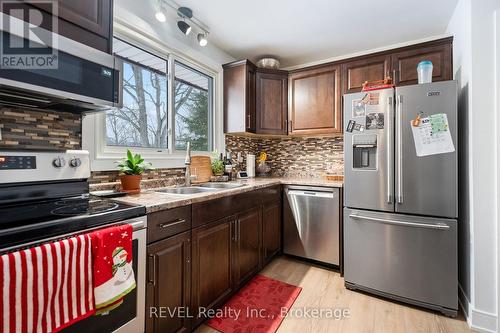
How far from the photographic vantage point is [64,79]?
3.40ft

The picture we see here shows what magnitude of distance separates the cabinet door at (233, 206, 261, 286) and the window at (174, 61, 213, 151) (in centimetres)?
98

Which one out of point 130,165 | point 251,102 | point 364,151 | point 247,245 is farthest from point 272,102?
point 130,165

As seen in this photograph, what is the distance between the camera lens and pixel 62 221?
0.86 metres

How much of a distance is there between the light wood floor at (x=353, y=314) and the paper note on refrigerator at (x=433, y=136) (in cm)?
120

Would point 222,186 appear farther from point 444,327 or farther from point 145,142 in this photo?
point 444,327

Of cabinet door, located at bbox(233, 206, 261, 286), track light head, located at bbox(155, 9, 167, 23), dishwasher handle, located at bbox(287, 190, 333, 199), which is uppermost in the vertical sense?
track light head, located at bbox(155, 9, 167, 23)

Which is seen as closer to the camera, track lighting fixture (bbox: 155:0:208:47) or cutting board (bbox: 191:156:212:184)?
track lighting fixture (bbox: 155:0:208:47)

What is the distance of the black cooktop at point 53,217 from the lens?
76 centimetres

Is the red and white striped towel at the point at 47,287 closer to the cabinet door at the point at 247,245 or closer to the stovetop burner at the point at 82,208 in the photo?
the stovetop burner at the point at 82,208

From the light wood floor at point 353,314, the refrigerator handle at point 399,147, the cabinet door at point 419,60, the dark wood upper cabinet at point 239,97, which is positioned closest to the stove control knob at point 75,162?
the light wood floor at point 353,314

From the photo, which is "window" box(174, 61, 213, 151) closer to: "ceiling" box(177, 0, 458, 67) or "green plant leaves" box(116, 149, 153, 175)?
"ceiling" box(177, 0, 458, 67)

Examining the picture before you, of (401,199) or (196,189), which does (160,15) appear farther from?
(401,199)

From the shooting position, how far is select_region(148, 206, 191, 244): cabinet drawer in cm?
119

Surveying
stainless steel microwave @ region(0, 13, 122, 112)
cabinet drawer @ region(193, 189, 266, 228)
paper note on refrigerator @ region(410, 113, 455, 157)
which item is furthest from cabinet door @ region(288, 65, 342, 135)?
stainless steel microwave @ region(0, 13, 122, 112)
